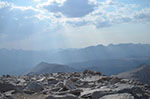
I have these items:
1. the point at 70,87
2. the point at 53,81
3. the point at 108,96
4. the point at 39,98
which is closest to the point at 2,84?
the point at 39,98

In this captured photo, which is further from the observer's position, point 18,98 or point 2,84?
point 2,84

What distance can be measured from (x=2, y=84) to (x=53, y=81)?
4.58 meters

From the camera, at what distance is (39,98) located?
9.10 metres

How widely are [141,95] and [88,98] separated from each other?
7.52 ft

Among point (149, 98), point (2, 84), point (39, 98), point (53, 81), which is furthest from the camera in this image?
point (53, 81)

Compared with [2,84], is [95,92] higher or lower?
lower

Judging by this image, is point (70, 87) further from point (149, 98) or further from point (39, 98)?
point (149, 98)

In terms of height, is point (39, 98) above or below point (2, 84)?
below

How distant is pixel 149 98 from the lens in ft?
27.8

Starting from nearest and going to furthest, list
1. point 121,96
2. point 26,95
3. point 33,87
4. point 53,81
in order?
point 121,96 < point 26,95 < point 33,87 < point 53,81

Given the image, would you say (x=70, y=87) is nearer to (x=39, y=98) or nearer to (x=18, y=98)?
(x=39, y=98)

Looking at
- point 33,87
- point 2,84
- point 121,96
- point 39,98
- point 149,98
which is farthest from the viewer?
point 33,87

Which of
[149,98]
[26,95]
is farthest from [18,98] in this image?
[149,98]

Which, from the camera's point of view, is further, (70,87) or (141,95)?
(70,87)
